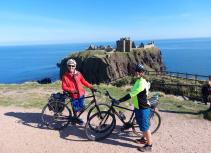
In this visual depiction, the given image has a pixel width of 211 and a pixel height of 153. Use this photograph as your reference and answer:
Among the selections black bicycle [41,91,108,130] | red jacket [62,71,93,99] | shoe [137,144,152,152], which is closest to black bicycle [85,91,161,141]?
black bicycle [41,91,108,130]

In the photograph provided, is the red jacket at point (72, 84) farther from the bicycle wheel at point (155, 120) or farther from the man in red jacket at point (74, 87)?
the bicycle wheel at point (155, 120)

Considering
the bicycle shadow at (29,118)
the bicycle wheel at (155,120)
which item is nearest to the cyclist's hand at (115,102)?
the bicycle wheel at (155,120)

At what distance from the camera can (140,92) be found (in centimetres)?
745

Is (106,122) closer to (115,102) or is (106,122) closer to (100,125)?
(100,125)

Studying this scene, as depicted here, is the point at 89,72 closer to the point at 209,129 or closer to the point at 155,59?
the point at 155,59

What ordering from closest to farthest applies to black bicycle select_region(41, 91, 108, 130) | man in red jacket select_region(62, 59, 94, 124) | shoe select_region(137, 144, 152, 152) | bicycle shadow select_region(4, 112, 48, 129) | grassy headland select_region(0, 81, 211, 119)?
shoe select_region(137, 144, 152, 152), man in red jacket select_region(62, 59, 94, 124), black bicycle select_region(41, 91, 108, 130), bicycle shadow select_region(4, 112, 48, 129), grassy headland select_region(0, 81, 211, 119)

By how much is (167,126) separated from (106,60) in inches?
2582

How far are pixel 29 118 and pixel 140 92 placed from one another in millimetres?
4715

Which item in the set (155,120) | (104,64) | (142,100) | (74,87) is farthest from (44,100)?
(104,64)

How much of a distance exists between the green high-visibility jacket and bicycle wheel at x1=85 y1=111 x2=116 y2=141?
42.2 inches

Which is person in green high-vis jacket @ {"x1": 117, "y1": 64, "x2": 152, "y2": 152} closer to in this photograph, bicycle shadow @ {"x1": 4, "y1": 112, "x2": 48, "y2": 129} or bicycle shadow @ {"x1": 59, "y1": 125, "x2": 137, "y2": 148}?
bicycle shadow @ {"x1": 59, "y1": 125, "x2": 137, "y2": 148}

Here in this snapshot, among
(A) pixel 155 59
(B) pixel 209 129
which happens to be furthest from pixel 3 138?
(A) pixel 155 59

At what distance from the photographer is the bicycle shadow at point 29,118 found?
31.8 ft

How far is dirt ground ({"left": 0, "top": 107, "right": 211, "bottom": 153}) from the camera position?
775 centimetres
